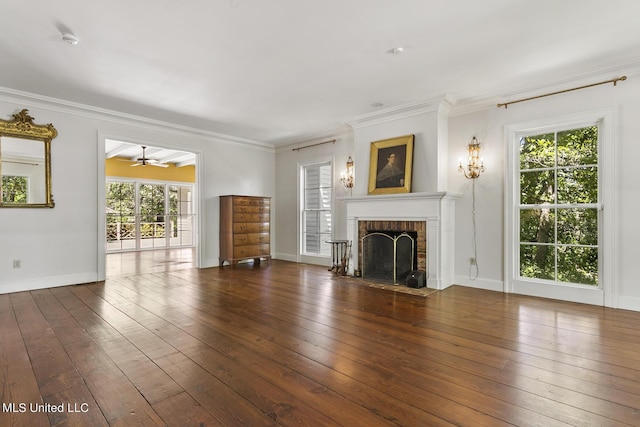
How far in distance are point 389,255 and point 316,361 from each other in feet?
9.57

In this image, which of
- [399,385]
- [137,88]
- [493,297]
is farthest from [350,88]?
[399,385]

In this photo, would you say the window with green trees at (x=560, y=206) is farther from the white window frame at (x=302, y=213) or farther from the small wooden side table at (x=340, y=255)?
the white window frame at (x=302, y=213)

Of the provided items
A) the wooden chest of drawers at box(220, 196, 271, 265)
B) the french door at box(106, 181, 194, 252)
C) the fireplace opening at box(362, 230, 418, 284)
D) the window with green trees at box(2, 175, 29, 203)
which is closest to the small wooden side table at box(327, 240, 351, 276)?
the fireplace opening at box(362, 230, 418, 284)

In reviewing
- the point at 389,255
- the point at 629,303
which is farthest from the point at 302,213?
the point at 629,303

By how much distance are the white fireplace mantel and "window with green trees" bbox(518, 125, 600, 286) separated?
2.87 feet

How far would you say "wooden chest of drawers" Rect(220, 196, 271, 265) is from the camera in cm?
620

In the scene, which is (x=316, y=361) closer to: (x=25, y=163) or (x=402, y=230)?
(x=402, y=230)

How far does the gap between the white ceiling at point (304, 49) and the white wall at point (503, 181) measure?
0.29m

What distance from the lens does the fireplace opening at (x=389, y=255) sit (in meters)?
4.73

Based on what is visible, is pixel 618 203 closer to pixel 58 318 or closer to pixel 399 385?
pixel 399 385

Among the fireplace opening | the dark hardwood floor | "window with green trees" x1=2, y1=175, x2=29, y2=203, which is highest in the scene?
"window with green trees" x1=2, y1=175, x2=29, y2=203

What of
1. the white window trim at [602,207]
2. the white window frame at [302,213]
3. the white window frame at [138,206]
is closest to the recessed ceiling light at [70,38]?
the white window frame at [302,213]

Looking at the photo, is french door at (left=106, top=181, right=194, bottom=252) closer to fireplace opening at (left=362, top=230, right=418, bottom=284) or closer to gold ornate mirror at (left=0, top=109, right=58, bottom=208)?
gold ornate mirror at (left=0, top=109, right=58, bottom=208)

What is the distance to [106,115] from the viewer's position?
5.04 m
